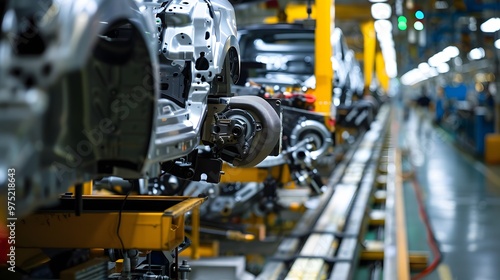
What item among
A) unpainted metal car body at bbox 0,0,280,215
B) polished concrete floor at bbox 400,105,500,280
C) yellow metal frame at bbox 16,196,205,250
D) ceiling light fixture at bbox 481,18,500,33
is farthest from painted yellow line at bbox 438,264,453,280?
ceiling light fixture at bbox 481,18,500,33

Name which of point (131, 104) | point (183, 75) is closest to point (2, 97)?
point (131, 104)

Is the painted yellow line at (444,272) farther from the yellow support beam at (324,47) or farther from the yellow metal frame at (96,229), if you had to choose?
the yellow metal frame at (96,229)

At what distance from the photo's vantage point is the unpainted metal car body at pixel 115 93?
6.59 feet

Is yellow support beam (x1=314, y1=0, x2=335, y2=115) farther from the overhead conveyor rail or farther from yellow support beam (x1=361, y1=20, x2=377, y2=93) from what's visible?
yellow support beam (x1=361, y1=20, x2=377, y2=93)

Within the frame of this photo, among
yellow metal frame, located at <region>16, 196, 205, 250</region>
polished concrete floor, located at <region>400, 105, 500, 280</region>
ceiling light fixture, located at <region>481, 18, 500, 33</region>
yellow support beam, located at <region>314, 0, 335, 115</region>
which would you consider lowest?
polished concrete floor, located at <region>400, 105, 500, 280</region>

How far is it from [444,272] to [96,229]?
446cm

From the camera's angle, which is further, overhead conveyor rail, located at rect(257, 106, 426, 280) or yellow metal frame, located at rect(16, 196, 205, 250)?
overhead conveyor rail, located at rect(257, 106, 426, 280)

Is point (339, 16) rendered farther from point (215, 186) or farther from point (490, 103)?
point (215, 186)

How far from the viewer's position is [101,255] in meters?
4.16

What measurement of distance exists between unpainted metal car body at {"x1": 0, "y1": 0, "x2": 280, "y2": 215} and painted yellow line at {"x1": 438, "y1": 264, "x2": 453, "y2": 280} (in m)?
2.78

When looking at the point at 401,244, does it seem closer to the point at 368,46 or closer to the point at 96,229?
the point at 96,229

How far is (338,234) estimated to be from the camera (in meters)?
7.16

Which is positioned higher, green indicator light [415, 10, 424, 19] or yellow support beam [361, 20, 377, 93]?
green indicator light [415, 10, 424, 19]

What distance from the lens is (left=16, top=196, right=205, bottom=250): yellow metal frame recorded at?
3.24 meters
